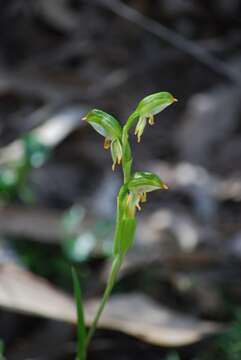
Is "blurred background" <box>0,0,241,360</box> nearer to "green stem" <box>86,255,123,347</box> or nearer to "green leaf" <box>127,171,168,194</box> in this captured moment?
"green stem" <box>86,255,123,347</box>

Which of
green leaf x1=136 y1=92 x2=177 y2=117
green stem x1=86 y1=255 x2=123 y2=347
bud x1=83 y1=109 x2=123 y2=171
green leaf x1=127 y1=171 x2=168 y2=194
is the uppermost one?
green leaf x1=136 y1=92 x2=177 y2=117

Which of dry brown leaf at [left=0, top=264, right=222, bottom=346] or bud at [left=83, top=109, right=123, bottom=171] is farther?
dry brown leaf at [left=0, top=264, right=222, bottom=346]

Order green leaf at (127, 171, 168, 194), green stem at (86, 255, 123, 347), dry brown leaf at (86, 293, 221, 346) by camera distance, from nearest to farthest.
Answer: green leaf at (127, 171, 168, 194)
green stem at (86, 255, 123, 347)
dry brown leaf at (86, 293, 221, 346)

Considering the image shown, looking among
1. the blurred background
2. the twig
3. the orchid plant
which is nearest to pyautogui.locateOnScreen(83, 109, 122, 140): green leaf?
the orchid plant

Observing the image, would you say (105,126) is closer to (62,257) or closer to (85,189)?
(62,257)

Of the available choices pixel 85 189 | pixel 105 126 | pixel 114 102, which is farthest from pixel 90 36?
pixel 105 126

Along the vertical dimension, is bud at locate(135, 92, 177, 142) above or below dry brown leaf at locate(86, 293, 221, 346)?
above

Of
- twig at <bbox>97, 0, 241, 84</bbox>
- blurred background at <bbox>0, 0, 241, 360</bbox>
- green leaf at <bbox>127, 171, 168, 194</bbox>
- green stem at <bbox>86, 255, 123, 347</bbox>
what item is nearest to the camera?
green leaf at <bbox>127, 171, 168, 194</bbox>

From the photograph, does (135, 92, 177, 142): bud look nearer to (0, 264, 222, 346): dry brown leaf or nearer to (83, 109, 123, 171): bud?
(83, 109, 123, 171): bud
